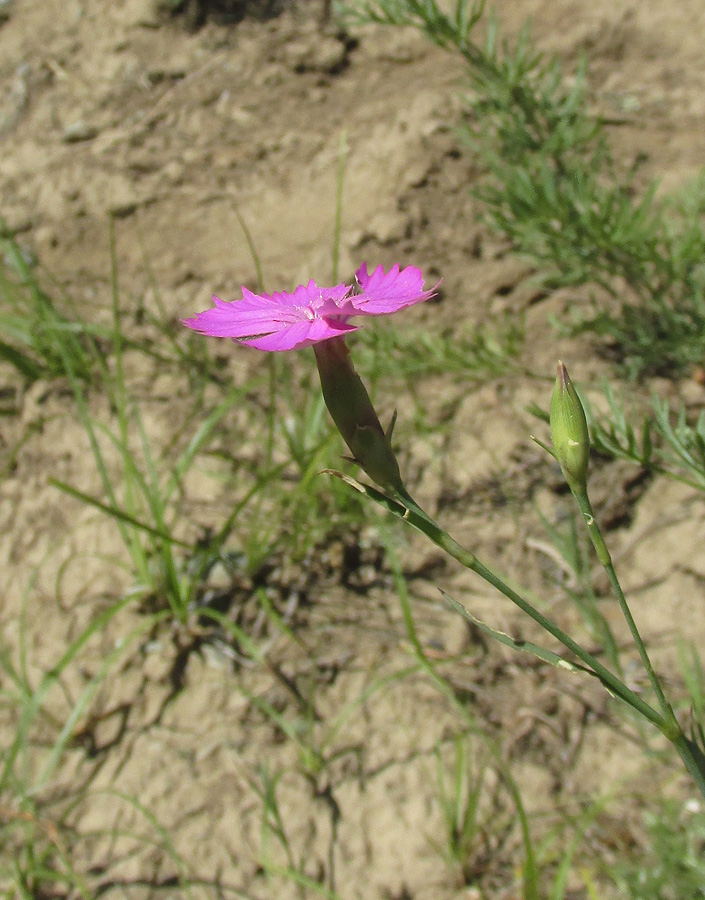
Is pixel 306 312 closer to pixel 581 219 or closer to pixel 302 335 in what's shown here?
pixel 302 335

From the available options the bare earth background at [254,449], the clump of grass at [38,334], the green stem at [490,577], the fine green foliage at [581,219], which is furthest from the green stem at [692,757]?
the clump of grass at [38,334]

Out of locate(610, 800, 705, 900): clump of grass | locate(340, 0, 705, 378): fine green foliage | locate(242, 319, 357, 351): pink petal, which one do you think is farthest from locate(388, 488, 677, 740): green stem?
locate(340, 0, 705, 378): fine green foliage

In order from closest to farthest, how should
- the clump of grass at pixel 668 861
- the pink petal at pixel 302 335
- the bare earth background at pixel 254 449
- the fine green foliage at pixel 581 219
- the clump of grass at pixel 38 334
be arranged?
the pink petal at pixel 302 335, the clump of grass at pixel 668 861, the bare earth background at pixel 254 449, the fine green foliage at pixel 581 219, the clump of grass at pixel 38 334

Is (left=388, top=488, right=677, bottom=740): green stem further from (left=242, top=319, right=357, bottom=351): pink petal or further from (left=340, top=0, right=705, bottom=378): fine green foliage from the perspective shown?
(left=340, top=0, right=705, bottom=378): fine green foliage

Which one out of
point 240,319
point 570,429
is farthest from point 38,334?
point 570,429

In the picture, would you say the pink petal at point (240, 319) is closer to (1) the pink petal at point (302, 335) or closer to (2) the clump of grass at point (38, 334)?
(1) the pink petal at point (302, 335)

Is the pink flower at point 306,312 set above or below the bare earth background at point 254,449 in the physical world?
above

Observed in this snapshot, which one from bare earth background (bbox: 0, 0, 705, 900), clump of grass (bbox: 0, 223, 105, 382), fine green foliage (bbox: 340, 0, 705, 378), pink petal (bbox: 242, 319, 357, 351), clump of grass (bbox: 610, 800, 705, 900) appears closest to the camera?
pink petal (bbox: 242, 319, 357, 351)
